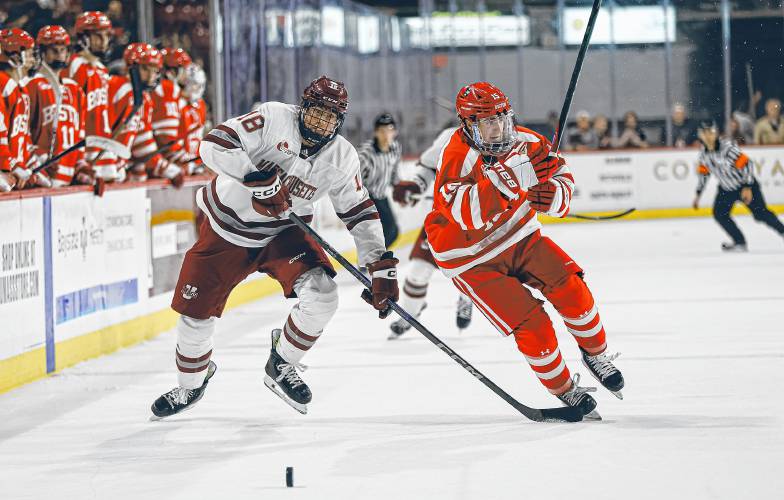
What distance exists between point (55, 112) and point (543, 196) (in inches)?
120

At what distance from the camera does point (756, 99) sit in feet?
58.4

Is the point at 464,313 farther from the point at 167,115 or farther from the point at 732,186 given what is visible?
the point at 732,186

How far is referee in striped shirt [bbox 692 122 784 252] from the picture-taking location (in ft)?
37.7

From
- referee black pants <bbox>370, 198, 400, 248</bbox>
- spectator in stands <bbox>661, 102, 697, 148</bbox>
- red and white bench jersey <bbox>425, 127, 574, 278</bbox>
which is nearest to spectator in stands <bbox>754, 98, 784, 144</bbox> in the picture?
spectator in stands <bbox>661, 102, 697, 148</bbox>

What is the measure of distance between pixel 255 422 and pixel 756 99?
47.4 ft

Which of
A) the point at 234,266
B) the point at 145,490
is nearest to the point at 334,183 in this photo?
the point at 234,266

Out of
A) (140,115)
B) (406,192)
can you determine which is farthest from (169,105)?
(406,192)

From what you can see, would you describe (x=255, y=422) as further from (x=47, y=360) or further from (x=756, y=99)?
(x=756, y=99)

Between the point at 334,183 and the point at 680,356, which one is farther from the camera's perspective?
the point at 680,356

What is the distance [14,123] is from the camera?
6035 millimetres

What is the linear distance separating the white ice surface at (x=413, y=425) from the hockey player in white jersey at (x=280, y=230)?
218 millimetres

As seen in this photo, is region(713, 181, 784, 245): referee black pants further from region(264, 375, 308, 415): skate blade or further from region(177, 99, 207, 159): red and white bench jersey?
region(264, 375, 308, 415): skate blade

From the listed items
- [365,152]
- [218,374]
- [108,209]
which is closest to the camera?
[218,374]

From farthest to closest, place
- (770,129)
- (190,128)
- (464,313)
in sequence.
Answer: (770,129)
(190,128)
(464,313)
